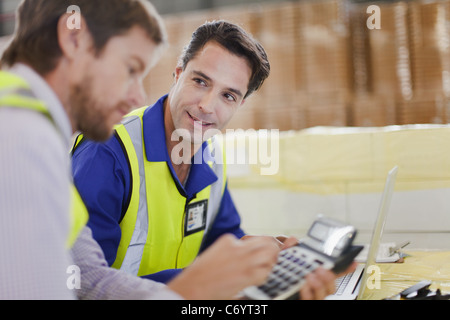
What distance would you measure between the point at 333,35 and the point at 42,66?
3518 millimetres

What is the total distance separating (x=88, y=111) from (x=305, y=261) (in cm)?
44

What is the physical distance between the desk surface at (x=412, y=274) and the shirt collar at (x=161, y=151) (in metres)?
0.52

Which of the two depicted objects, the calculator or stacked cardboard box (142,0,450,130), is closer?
the calculator

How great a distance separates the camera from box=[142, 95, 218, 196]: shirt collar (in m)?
1.07

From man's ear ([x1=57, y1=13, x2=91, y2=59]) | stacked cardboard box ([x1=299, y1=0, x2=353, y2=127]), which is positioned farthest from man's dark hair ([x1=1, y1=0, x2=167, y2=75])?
stacked cardboard box ([x1=299, y1=0, x2=353, y2=127])

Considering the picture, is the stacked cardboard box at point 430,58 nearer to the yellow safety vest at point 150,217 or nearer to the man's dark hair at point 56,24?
the yellow safety vest at point 150,217

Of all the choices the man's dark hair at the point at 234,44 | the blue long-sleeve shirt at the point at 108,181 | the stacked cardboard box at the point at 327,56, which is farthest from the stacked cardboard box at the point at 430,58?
the blue long-sleeve shirt at the point at 108,181

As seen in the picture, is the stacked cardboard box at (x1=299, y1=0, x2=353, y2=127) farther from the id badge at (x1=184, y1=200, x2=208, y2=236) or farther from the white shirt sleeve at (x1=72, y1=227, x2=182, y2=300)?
the white shirt sleeve at (x1=72, y1=227, x2=182, y2=300)

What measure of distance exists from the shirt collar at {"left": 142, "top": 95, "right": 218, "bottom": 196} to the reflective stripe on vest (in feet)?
0.05

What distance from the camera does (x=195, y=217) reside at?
1.18m

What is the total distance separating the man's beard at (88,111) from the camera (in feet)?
1.70

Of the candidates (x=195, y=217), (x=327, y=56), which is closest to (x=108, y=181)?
(x=195, y=217)
